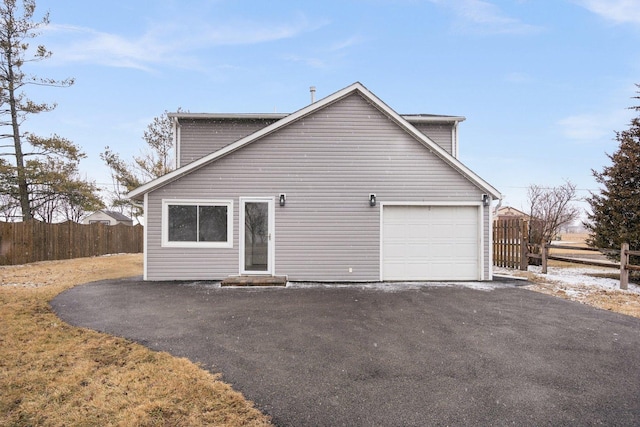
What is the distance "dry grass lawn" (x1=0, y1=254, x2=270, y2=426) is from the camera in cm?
262

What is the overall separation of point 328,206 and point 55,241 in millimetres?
14012

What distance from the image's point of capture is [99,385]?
3.14 metres

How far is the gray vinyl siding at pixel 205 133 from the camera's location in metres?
11.6

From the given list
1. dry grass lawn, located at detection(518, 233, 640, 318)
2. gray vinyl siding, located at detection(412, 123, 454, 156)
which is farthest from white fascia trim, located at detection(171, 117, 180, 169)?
dry grass lawn, located at detection(518, 233, 640, 318)

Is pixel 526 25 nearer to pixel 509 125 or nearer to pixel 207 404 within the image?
pixel 509 125

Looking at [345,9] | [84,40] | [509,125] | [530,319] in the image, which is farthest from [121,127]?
[509,125]

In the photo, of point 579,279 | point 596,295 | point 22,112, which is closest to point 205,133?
point 22,112

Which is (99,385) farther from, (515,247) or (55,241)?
(55,241)

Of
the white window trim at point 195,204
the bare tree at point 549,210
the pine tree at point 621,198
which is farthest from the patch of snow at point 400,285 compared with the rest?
the bare tree at point 549,210

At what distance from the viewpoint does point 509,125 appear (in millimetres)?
26344

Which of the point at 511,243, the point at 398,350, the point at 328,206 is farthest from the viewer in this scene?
the point at 511,243

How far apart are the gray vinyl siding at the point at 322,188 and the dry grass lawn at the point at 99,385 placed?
14.3ft

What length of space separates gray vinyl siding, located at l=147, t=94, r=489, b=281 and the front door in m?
0.19

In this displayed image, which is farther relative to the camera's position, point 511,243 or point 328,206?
point 511,243
